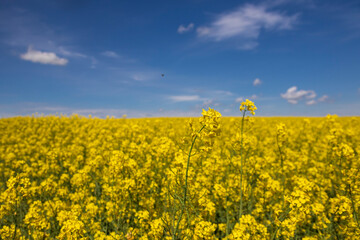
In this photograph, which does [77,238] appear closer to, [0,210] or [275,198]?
[0,210]

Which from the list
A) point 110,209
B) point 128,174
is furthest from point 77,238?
point 128,174

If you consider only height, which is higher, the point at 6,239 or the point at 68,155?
the point at 68,155

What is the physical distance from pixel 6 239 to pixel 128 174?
2480mm

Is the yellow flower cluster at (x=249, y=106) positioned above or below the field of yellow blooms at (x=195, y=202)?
above

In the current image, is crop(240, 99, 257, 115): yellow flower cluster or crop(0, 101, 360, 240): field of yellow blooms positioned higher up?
crop(240, 99, 257, 115): yellow flower cluster

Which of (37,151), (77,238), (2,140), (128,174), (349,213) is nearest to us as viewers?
(77,238)

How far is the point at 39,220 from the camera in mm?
3889

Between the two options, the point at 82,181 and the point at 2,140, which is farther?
the point at 2,140

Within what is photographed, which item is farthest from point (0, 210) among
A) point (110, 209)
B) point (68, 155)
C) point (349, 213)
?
point (349, 213)

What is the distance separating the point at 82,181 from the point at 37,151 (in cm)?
640

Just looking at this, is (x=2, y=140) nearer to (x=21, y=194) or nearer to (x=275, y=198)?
(x=21, y=194)

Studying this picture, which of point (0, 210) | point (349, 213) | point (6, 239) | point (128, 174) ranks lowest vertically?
point (6, 239)

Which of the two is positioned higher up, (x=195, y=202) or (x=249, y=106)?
(x=249, y=106)

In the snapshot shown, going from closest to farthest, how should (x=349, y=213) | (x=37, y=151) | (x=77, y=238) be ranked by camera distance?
1. (x=77, y=238)
2. (x=349, y=213)
3. (x=37, y=151)
